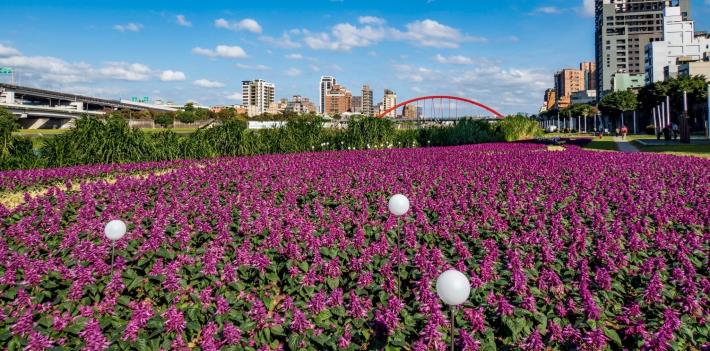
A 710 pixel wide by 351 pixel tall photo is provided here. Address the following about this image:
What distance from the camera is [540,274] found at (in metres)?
5.13

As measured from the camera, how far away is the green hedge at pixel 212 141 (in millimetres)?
17106

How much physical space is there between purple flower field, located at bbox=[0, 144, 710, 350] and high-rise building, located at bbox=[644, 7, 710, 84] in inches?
5680

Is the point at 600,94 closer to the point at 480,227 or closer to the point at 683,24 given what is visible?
the point at 683,24

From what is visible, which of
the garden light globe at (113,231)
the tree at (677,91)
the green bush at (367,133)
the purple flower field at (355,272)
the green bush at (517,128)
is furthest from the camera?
the tree at (677,91)

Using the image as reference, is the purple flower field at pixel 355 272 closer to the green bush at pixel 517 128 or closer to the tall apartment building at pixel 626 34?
the green bush at pixel 517 128

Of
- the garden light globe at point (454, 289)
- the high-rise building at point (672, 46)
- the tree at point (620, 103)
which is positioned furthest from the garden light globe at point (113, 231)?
the high-rise building at point (672, 46)

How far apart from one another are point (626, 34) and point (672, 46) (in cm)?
3125

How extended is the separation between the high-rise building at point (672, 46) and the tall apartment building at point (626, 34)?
1965cm

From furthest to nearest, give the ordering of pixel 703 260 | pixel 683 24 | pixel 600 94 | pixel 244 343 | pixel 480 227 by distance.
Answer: pixel 600 94
pixel 683 24
pixel 480 227
pixel 703 260
pixel 244 343

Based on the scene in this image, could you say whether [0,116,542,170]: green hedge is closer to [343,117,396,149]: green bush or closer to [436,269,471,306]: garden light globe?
[343,117,396,149]: green bush

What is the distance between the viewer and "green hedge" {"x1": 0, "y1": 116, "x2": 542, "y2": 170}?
673 inches

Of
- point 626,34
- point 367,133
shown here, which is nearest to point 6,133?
point 367,133

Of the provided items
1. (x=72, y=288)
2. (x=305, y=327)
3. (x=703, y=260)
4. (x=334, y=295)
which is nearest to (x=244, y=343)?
(x=305, y=327)

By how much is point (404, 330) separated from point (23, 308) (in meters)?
3.32
